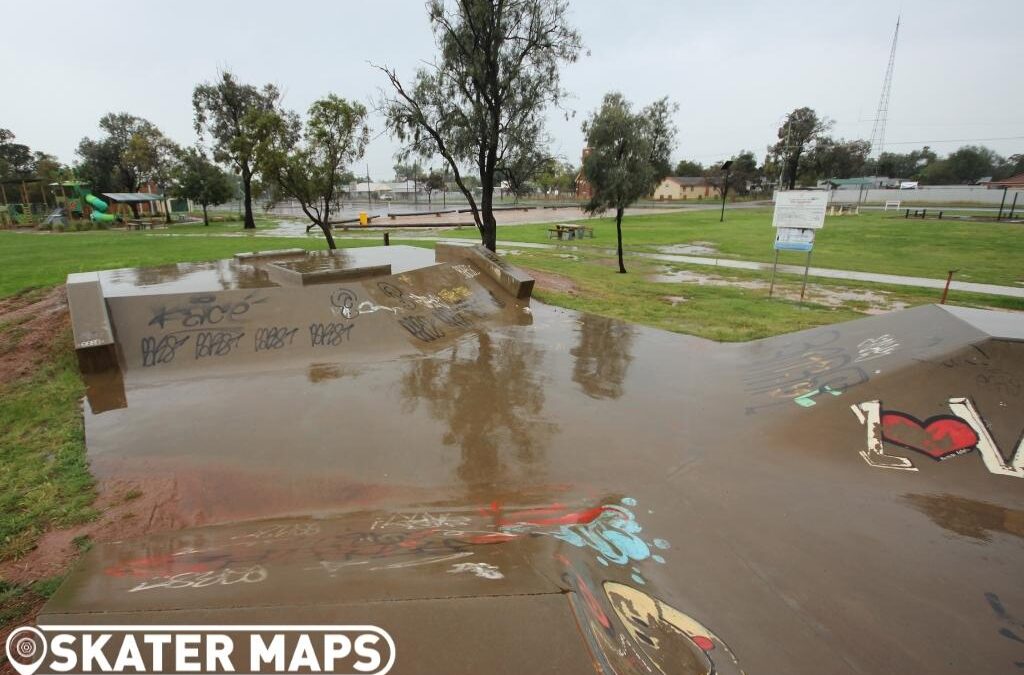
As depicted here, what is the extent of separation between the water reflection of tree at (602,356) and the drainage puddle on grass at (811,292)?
3.99m

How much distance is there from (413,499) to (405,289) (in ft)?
28.7

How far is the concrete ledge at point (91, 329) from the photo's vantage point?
30.7 ft

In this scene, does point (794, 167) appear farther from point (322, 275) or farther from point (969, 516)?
point (969, 516)

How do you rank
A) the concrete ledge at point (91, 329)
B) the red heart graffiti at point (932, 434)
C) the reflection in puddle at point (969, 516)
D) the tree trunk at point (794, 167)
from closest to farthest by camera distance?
the reflection in puddle at point (969, 516) → the red heart graffiti at point (932, 434) → the concrete ledge at point (91, 329) → the tree trunk at point (794, 167)

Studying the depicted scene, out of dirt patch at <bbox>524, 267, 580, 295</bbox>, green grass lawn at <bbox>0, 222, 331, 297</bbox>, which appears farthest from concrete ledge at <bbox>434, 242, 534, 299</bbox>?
green grass lawn at <bbox>0, 222, 331, 297</bbox>

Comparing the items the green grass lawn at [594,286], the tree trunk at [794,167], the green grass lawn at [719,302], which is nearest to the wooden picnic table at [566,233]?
the green grass lawn at [594,286]

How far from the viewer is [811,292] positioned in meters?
17.2

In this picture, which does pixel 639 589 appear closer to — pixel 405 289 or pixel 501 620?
pixel 501 620

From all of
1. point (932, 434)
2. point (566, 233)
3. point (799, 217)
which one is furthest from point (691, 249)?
point (932, 434)

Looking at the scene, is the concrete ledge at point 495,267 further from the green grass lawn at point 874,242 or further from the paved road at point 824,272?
the green grass lawn at point 874,242

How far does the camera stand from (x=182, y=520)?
17.7 ft

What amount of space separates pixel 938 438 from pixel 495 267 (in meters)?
12.7

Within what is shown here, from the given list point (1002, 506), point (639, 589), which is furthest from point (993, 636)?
point (639, 589)

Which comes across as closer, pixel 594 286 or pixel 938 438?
pixel 938 438
